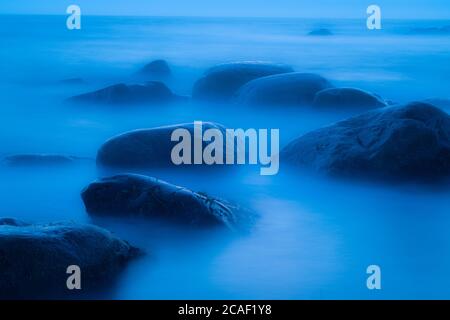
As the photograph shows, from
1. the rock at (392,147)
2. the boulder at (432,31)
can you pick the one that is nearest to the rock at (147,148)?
the rock at (392,147)

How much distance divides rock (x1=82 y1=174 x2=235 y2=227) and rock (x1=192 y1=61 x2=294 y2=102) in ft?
12.2

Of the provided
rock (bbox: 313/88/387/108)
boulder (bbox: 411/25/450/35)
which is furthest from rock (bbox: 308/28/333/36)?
rock (bbox: 313/88/387/108)

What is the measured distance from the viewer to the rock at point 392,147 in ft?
14.8

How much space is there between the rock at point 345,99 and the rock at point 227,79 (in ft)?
3.96

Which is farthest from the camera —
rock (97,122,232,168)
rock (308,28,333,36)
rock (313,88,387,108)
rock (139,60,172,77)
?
rock (308,28,333,36)

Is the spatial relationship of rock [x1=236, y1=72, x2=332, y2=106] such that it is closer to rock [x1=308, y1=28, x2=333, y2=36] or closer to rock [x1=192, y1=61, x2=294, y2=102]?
rock [x1=192, y1=61, x2=294, y2=102]

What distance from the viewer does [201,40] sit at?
12227 millimetres

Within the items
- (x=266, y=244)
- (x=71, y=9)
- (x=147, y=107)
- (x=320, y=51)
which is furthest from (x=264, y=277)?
(x=320, y=51)

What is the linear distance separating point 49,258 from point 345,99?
390 centimetres

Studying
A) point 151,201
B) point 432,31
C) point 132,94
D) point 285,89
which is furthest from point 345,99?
point 432,31

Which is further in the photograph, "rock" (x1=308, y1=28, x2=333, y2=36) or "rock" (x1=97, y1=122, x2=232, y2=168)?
"rock" (x1=308, y1=28, x2=333, y2=36)

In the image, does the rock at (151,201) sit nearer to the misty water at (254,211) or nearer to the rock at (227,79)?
the misty water at (254,211)

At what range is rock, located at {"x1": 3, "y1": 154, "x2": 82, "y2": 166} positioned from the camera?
5113mm
